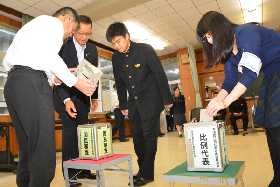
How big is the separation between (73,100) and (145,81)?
70 centimetres

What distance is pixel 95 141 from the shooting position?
150 centimetres

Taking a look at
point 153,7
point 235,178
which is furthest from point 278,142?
point 153,7

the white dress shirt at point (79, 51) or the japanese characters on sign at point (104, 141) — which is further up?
the white dress shirt at point (79, 51)

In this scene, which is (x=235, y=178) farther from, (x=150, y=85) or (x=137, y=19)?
(x=137, y=19)

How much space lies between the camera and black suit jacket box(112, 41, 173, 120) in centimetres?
190

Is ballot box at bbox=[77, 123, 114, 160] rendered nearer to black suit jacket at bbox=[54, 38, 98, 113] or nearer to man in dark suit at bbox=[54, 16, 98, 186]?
man in dark suit at bbox=[54, 16, 98, 186]

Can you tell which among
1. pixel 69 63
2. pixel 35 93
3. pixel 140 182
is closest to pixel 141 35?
pixel 69 63

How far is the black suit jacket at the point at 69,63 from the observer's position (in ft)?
6.15

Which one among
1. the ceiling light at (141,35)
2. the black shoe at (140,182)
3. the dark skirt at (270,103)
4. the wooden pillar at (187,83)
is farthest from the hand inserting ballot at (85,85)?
the wooden pillar at (187,83)

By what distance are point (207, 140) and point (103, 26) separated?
563 cm

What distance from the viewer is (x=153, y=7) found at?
534 cm

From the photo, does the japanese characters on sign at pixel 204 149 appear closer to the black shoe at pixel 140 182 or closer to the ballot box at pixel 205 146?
the ballot box at pixel 205 146

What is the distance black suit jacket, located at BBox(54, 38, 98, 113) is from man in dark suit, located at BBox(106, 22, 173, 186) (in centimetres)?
32

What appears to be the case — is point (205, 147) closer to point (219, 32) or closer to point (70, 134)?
point (219, 32)
